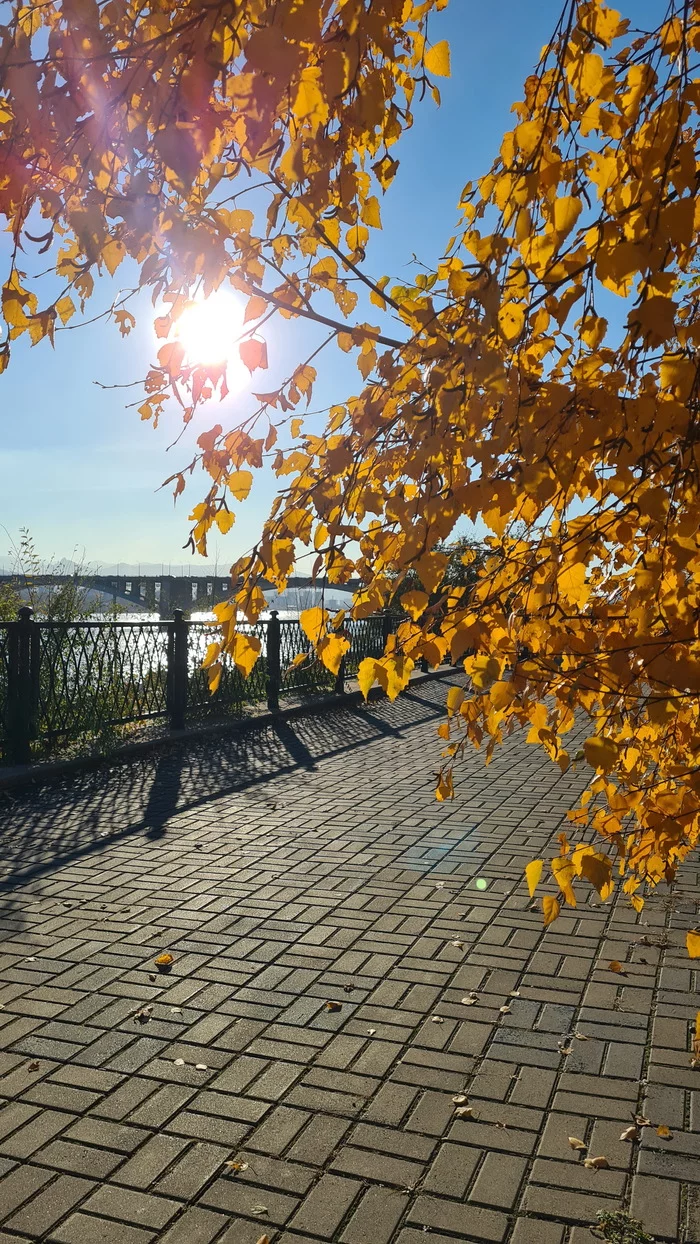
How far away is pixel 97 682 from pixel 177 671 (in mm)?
1217

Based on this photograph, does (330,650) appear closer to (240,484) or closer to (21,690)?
(240,484)

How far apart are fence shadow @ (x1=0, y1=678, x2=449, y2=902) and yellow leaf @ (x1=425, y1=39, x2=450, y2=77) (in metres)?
4.74

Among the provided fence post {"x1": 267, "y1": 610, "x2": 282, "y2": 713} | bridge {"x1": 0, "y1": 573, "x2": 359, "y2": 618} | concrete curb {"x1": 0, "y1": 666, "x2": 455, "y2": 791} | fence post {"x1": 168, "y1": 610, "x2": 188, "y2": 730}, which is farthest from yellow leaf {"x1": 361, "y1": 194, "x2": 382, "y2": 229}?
fence post {"x1": 267, "y1": 610, "x2": 282, "y2": 713}

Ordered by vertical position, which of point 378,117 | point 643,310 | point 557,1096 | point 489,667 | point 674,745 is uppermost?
point 378,117

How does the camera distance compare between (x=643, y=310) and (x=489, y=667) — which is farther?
(x=489, y=667)

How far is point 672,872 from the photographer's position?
3564mm

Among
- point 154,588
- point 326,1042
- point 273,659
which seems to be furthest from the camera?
point 154,588

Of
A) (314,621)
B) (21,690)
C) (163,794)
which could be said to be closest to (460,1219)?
(314,621)

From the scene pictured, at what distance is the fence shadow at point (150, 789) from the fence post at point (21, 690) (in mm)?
517

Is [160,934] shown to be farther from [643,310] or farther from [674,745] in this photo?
[643,310]

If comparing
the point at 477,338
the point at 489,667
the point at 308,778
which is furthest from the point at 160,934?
the point at 308,778

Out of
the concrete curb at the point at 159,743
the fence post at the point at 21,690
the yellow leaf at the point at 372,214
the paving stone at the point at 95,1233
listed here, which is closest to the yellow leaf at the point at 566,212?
the yellow leaf at the point at 372,214

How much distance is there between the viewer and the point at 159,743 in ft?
33.7

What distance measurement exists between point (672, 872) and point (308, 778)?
5.91 m
